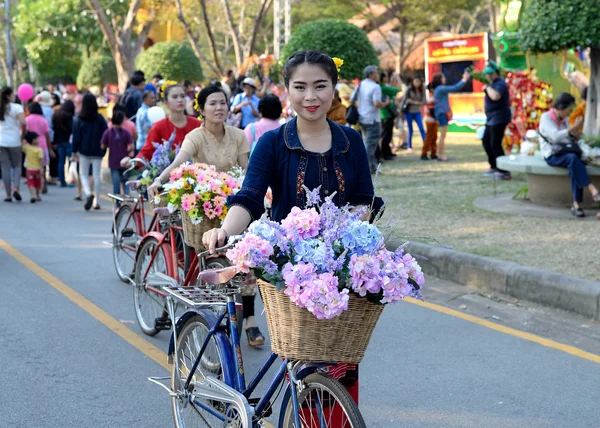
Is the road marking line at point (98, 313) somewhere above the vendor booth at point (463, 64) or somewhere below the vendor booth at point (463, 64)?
below

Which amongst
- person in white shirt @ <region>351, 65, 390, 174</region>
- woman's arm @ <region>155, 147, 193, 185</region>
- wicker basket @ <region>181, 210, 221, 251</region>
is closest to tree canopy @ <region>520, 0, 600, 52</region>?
person in white shirt @ <region>351, 65, 390, 174</region>

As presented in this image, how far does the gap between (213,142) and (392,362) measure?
2165 millimetres

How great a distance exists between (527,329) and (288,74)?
12.2 feet

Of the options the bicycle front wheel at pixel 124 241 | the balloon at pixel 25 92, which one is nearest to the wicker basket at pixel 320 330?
the bicycle front wheel at pixel 124 241

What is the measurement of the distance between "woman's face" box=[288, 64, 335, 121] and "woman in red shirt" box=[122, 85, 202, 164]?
13.7ft

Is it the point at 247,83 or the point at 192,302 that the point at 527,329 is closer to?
the point at 192,302

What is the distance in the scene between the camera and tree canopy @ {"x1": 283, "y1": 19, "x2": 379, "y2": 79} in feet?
57.6

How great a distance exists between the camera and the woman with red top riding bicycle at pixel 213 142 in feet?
21.7

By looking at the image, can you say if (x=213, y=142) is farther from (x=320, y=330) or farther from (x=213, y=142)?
(x=320, y=330)

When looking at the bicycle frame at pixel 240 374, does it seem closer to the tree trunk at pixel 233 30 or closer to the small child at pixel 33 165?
the small child at pixel 33 165

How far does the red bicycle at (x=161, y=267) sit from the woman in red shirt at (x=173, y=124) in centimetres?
127

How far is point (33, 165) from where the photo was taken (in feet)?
48.7

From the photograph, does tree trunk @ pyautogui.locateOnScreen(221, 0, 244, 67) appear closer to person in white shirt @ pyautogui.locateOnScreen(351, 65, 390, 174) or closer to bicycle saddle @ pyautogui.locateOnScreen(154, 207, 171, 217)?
person in white shirt @ pyautogui.locateOnScreen(351, 65, 390, 174)

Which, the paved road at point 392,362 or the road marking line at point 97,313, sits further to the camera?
the road marking line at point 97,313
